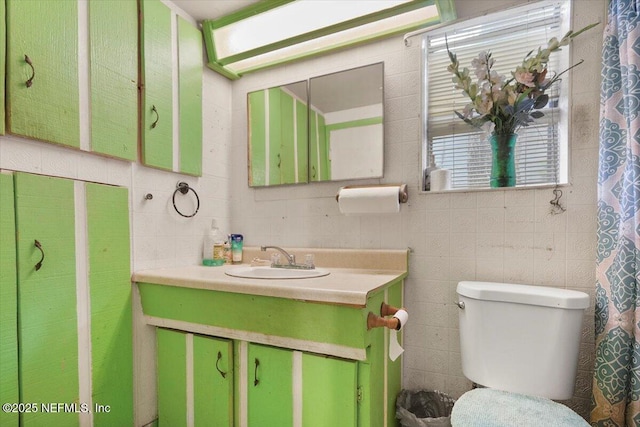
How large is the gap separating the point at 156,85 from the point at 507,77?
5.49 feet

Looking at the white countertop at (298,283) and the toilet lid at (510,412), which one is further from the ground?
the white countertop at (298,283)

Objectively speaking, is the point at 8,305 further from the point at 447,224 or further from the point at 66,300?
the point at 447,224

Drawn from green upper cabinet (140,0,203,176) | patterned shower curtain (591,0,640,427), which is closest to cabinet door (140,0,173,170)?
green upper cabinet (140,0,203,176)

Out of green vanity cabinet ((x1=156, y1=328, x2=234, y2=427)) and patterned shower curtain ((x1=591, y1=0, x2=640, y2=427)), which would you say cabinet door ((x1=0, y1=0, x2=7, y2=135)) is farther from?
patterned shower curtain ((x1=591, y1=0, x2=640, y2=427))

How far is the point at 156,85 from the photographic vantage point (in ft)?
5.03

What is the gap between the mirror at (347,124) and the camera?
5.34 feet

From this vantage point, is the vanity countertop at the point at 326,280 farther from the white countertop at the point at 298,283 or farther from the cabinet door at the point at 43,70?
the cabinet door at the point at 43,70

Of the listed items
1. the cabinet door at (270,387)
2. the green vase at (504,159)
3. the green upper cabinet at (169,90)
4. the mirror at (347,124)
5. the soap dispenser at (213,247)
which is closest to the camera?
the cabinet door at (270,387)

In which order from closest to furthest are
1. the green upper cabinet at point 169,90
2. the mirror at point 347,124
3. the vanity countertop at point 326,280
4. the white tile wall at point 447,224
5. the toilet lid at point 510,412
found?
the toilet lid at point 510,412 < the vanity countertop at point 326,280 < the white tile wall at point 447,224 < the green upper cabinet at point 169,90 < the mirror at point 347,124

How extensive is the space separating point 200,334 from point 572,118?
1.80 metres

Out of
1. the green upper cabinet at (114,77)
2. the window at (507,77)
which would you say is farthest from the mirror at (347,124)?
the green upper cabinet at (114,77)

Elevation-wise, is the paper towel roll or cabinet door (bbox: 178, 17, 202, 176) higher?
cabinet door (bbox: 178, 17, 202, 176)

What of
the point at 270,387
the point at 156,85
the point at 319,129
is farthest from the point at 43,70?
the point at 270,387

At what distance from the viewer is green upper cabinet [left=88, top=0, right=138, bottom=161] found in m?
1.28
